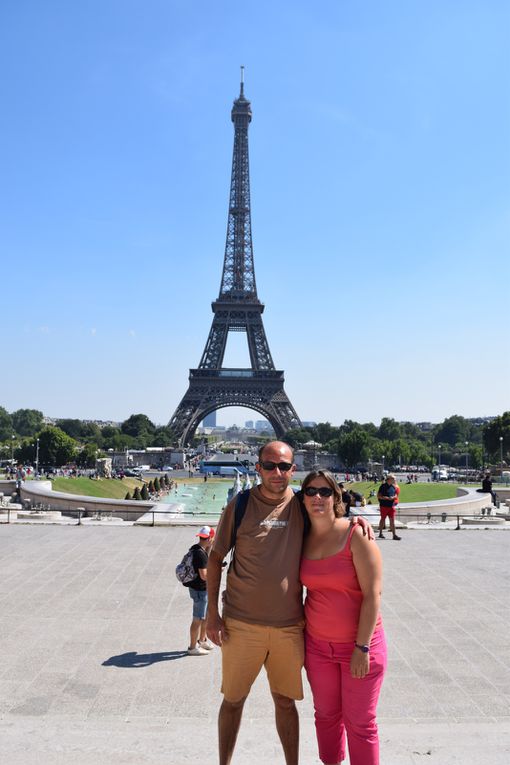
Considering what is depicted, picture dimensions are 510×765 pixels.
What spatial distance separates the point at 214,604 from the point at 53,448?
206ft

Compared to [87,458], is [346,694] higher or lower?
lower

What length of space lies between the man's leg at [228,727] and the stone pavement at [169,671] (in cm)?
35

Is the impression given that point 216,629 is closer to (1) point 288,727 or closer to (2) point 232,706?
(2) point 232,706

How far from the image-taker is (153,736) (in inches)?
197

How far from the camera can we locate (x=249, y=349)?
101250mm

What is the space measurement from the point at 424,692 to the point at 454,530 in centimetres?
1080

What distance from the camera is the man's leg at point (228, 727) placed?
4312 millimetres

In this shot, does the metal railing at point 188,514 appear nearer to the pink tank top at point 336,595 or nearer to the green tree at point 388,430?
the pink tank top at point 336,595

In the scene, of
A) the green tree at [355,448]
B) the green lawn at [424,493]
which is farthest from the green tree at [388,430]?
the green lawn at [424,493]

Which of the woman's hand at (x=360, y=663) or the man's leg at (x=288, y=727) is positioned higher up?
the woman's hand at (x=360, y=663)

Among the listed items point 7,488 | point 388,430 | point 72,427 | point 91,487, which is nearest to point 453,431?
point 388,430

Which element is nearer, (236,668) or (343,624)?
(343,624)

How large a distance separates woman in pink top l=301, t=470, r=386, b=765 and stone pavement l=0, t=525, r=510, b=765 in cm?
82

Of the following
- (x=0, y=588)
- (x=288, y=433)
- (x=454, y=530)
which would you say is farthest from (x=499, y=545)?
(x=288, y=433)
